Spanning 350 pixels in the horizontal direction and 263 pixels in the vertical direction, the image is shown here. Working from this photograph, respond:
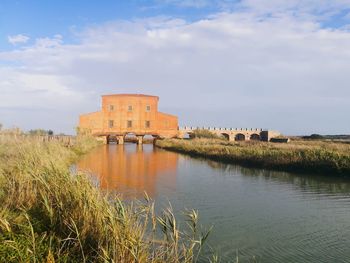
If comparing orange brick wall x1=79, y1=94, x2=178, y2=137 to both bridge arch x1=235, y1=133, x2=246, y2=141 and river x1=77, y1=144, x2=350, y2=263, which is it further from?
river x1=77, y1=144, x2=350, y2=263

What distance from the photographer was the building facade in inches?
2088

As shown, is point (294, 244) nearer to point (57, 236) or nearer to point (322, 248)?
point (322, 248)

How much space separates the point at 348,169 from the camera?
58.3ft

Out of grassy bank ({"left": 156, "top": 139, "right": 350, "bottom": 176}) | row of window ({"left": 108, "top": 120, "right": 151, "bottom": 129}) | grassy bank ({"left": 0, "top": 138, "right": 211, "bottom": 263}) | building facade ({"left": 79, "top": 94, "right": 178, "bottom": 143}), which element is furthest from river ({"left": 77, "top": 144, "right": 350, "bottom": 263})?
row of window ({"left": 108, "top": 120, "right": 151, "bottom": 129})

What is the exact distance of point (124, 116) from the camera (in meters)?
53.9

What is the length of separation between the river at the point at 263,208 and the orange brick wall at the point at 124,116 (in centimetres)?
3476

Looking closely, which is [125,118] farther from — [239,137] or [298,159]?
[298,159]

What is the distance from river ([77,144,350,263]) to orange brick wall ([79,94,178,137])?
114 ft

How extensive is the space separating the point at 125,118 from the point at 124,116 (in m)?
0.29

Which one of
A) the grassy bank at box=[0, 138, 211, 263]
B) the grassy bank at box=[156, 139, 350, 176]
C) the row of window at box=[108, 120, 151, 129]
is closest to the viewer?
the grassy bank at box=[0, 138, 211, 263]

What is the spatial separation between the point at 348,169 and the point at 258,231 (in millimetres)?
10935

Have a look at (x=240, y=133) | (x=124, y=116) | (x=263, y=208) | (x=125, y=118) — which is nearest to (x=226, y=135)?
(x=240, y=133)

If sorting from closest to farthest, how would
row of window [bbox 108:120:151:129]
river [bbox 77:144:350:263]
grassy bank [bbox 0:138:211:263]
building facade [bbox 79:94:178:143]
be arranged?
grassy bank [bbox 0:138:211:263] < river [bbox 77:144:350:263] < building facade [bbox 79:94:178:143] < row of window [bbox 108:120:151:129]

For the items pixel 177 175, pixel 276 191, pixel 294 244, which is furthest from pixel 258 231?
pixel 177 175
